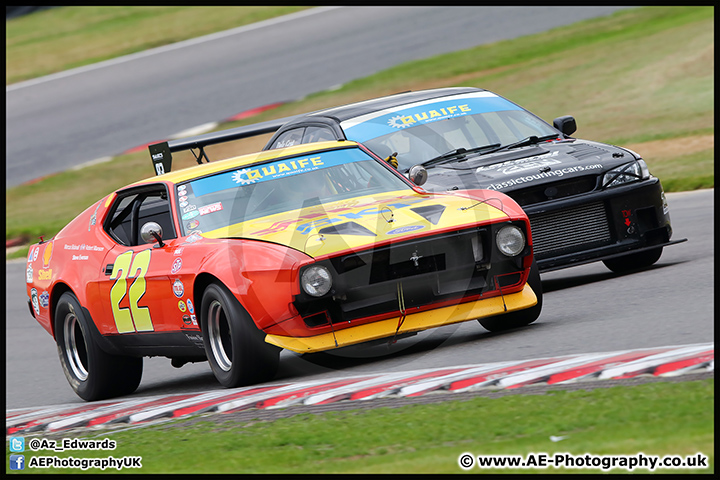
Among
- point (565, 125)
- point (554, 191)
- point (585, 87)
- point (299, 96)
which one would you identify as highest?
point (299, 96)

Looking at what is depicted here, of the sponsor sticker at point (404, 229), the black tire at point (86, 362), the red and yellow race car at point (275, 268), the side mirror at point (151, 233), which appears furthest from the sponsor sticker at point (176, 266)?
the sponsor sticker at point (404, 229)

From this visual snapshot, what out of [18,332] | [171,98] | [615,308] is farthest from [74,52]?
[615,308]

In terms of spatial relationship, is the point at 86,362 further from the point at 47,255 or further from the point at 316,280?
the point at 316,280

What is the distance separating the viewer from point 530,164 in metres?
8.22

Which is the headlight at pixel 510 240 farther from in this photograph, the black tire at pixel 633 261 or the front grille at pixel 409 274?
the black tire at pixel 633 261

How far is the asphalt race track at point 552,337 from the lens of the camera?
19.4 feet

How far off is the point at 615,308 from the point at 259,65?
806 inches

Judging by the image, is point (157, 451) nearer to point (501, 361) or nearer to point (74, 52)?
point (501, 361)

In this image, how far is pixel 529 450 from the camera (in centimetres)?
395

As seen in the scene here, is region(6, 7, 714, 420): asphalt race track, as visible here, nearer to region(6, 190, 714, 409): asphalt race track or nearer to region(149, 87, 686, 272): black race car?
region(6, 190, 714, 409): asphalt race track

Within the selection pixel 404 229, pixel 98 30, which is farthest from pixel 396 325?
pixel 98 30

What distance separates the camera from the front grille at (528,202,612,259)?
786cm

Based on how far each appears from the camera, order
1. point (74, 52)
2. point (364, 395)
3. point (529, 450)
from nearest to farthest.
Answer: point (529, 450)
point (364, 395)
point (74, 52)

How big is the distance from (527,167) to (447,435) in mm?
4128
